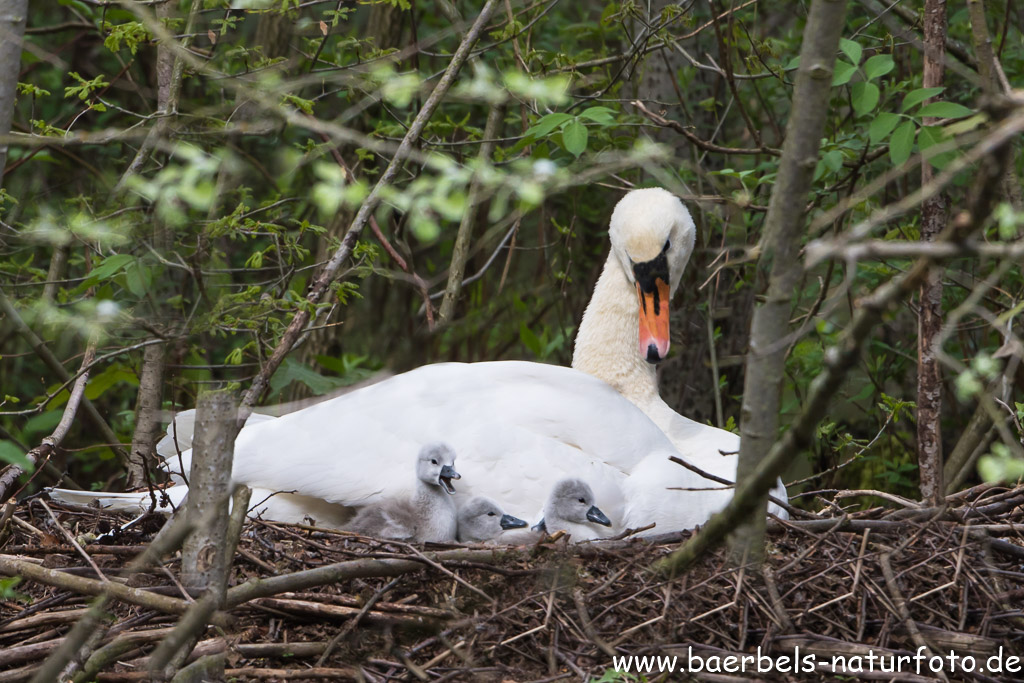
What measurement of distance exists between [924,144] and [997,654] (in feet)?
5.80

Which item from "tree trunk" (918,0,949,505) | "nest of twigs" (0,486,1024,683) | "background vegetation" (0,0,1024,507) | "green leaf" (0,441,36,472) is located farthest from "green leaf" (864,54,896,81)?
"green leaf" (0,441,36,472)

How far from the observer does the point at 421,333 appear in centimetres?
662

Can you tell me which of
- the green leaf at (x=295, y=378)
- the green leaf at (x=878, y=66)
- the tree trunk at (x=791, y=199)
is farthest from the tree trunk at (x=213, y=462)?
the green leaf at (x=295, y=378)

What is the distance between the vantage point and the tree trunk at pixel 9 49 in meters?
3.44

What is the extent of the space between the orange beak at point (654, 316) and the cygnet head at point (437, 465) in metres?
1.55

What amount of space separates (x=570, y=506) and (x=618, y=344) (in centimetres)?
170

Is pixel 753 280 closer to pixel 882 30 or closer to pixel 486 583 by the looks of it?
pixel 882 30

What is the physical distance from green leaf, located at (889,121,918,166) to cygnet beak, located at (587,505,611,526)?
1665 mm

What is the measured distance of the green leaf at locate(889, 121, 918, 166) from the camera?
3.72 m

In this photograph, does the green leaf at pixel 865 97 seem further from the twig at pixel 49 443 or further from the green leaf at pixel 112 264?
the twig at pixel 49 443

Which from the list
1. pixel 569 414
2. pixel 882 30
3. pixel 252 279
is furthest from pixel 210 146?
pixel 882 30

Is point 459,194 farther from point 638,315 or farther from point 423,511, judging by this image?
point 638,315

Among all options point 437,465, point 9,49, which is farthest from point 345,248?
point 9,49

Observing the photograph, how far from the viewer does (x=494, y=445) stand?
13.5 feet
